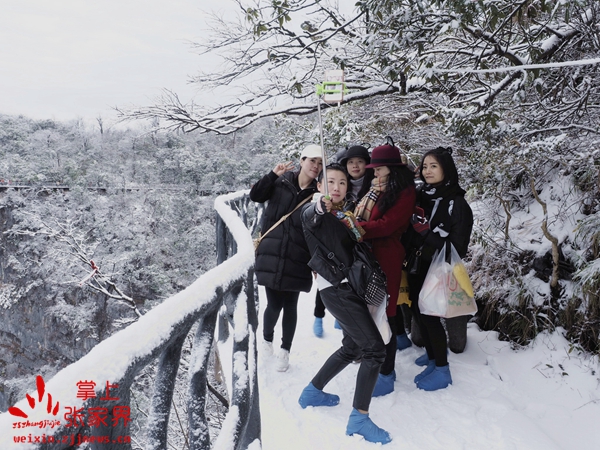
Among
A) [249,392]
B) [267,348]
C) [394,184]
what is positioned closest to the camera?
[249,392]

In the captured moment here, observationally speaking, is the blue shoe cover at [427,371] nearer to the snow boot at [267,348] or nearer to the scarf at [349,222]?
the snow boot at [267,348]

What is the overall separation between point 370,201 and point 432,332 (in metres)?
1.08

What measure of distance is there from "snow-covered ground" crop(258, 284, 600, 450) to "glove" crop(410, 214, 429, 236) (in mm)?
1137

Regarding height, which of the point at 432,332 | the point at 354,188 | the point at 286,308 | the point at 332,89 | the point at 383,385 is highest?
the point at 332,89

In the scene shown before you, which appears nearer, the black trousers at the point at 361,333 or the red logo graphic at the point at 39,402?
the red logo graphic at the point at 39,402

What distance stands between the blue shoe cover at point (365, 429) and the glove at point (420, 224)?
3.94ft

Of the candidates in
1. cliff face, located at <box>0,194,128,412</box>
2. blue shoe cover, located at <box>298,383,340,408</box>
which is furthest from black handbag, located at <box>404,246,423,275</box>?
cliff face, located at <box>0,194,128,412</box>

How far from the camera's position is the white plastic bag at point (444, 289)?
281 cm

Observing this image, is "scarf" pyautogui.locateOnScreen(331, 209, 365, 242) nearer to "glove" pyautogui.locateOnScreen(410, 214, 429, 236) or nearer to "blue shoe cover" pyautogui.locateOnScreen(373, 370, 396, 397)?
"glove" pyautogui.locateOnScreen(410, 214, 429, 236)

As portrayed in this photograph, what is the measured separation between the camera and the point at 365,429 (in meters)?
2.30

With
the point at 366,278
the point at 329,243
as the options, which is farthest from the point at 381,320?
the point at 329,243

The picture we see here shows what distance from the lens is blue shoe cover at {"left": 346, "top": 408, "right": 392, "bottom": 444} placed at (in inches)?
90.4

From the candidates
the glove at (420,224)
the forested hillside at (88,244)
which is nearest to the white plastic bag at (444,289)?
the glove at (420,224)

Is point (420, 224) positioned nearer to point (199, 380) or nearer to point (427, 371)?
point (427, 371)
